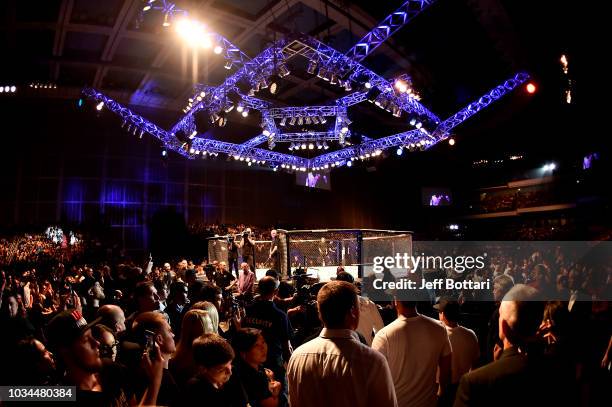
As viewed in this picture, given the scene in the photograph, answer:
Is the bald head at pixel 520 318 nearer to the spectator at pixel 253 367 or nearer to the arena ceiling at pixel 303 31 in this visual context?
the spectator at pixel 253 367

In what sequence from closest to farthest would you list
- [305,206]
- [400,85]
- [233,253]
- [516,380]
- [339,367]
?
[516,380] < [339,367] < [233,253] < [400,85] < [305,206]

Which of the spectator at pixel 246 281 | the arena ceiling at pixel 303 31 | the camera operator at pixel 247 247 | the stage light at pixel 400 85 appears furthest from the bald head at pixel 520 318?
the stage light at pixel 400 85

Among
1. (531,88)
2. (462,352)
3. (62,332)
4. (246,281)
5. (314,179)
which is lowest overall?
(246,281)

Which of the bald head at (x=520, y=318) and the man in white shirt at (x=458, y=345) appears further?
the man in white shirt at (x=458, y=345)

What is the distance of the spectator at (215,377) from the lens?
1.96 metres

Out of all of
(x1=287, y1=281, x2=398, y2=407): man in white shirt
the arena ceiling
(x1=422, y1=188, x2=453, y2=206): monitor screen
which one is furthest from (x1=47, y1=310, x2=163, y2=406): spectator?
(x1=422, y1=188, x2=453, y2=206): monitor screen

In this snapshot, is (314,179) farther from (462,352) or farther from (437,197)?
(462,352)

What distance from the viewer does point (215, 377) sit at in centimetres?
210

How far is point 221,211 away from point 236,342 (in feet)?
70.7

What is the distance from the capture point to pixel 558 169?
25266 millimetres

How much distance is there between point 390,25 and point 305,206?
1760cm

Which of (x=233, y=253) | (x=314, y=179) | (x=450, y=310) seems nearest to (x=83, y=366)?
(x=450, y=310)

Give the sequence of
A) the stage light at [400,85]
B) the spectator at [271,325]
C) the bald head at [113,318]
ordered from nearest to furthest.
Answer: the bald head at [113,318] < the spectator at [271,325] < the stage light at [400,85]

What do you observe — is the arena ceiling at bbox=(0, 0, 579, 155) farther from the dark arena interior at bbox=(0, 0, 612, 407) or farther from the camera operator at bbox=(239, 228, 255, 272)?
the camera operator at bbox=(239, 228, 255, 272)
